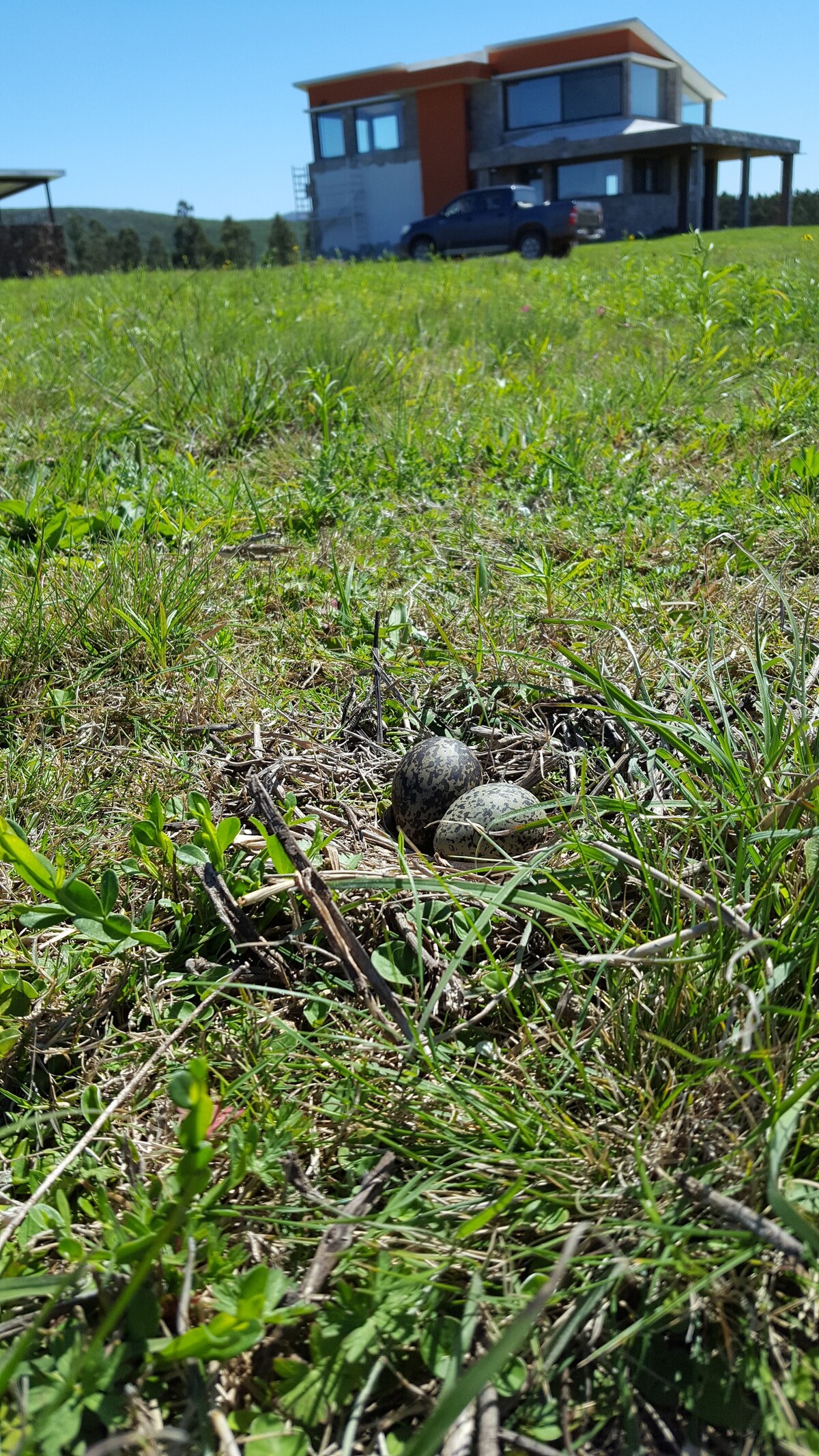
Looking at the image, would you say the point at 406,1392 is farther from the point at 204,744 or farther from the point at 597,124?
the point at 597,124

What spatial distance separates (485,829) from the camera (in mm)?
2209

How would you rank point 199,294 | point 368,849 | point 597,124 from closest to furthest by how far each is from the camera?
1. point 368,849
2. point 199,294
3. point 597,124

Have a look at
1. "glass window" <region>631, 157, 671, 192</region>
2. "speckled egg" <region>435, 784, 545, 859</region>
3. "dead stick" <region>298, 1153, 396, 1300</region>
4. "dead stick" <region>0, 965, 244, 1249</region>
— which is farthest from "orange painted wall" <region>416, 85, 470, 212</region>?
"dead stick" <region>298, 1153, 396, 1300</region>

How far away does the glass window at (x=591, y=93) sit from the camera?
3878 cm

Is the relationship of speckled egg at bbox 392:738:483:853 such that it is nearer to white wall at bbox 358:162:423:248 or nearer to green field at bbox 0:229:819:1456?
green field at bbox 0:229:819:1456

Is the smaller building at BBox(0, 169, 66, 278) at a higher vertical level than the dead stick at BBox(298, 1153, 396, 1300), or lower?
higher

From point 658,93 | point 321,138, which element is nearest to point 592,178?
point 658,93

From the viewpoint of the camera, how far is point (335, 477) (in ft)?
14.5

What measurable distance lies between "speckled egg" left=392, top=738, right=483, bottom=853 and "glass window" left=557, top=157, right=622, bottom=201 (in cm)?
4123

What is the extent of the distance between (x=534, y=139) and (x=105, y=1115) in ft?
151

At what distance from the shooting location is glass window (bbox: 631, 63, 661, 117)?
39156 millimetres

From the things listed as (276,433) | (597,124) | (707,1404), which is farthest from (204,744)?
(597,124)

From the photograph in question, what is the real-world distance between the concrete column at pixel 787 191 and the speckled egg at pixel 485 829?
153 feet

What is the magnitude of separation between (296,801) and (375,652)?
1.94 ft
